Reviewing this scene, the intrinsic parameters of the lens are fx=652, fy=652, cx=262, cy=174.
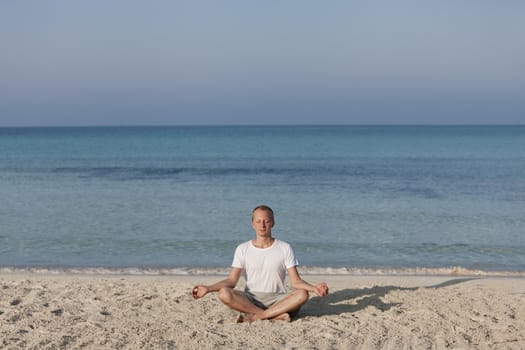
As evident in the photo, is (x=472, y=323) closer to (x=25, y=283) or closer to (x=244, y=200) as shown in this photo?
(x=25, y=283)

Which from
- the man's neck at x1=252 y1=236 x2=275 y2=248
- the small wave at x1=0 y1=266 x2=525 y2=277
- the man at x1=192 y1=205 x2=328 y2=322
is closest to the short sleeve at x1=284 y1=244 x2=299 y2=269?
the man at x1=192 y1=205 x2=328 y2=322

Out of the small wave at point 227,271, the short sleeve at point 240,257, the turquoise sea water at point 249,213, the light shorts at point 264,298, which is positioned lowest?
the small wave at point 227,271

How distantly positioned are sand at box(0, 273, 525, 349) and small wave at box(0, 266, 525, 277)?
5.46 ft

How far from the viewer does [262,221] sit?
6578mm

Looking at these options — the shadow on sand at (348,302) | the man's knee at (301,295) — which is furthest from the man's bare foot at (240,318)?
the shadow on sand at (348,302)

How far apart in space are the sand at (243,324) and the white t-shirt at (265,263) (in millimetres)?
417

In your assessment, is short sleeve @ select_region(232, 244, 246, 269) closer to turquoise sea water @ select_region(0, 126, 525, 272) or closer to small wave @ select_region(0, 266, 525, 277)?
small wave @ select_region(0, 266, 525, 277)

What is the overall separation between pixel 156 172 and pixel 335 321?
78.1 ft

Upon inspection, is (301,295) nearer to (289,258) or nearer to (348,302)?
(289,258)

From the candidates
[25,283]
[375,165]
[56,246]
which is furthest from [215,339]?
[375,165]

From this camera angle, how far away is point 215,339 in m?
6.31

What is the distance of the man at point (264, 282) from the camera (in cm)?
678

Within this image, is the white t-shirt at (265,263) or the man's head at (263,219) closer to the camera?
the man's head at (263,219)

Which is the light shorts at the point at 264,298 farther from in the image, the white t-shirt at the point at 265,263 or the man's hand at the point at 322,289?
the man's hand at the point at 322,289
